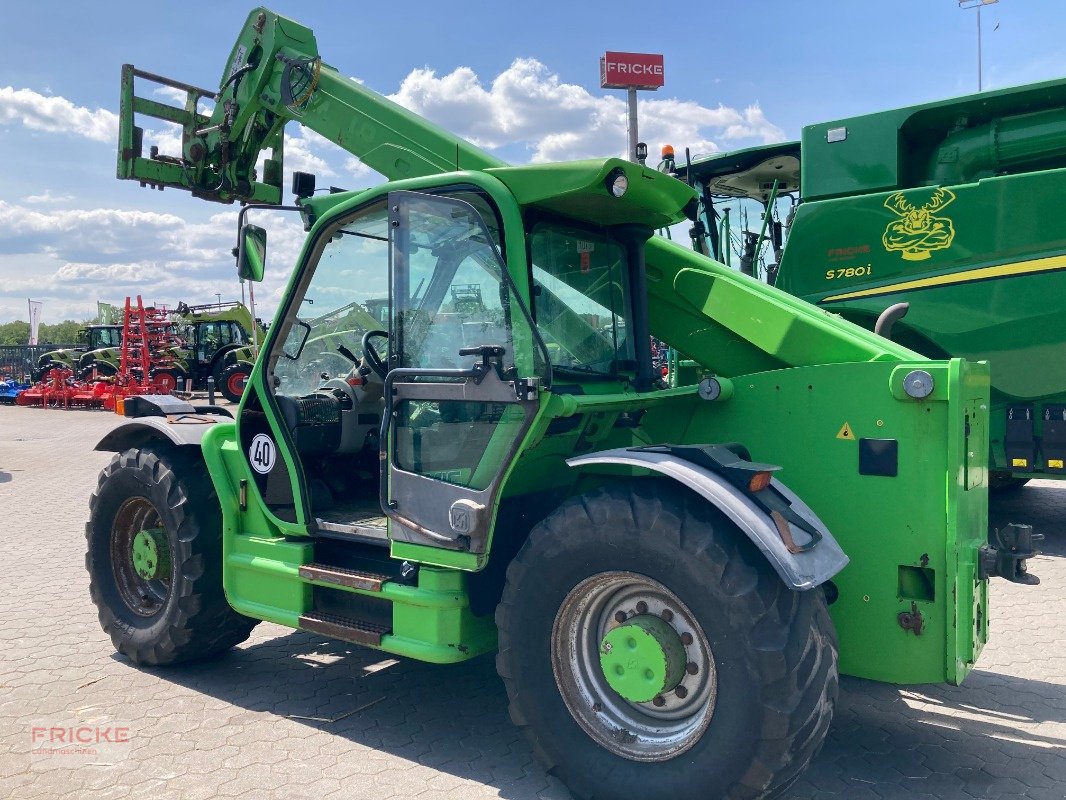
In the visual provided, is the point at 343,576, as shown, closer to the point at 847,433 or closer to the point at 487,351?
the point at 487,351

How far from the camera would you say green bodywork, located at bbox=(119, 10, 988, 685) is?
324 centimetres

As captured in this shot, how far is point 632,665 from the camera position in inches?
125

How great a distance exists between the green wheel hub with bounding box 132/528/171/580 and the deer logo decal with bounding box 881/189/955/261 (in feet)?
19.2

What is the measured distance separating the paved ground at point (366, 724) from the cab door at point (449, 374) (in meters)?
0.95

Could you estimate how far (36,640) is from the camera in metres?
5.29

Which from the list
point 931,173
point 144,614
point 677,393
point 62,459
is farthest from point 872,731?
point 62,459

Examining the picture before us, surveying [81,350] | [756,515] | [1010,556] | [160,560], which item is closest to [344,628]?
[160,560]

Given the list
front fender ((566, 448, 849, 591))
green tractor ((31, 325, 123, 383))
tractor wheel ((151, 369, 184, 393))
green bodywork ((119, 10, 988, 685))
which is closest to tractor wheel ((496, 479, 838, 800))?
front fender ((566, 448, 849, 591))

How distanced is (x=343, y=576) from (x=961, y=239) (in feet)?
18.4

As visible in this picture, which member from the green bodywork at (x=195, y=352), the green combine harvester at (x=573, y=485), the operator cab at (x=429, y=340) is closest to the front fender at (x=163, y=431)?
the green combine harvester at (x=573, y=485)

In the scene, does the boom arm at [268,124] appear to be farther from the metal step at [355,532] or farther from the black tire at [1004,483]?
the black tire at [1004,483]

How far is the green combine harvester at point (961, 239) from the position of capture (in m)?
6.82

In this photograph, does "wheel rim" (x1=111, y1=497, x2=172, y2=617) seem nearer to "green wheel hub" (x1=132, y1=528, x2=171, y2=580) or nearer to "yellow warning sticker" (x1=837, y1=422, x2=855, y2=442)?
"green wheel hub" (x1=132, y1=528, x2=171, y2=580)

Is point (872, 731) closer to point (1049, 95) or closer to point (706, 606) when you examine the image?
point (706, 606)
